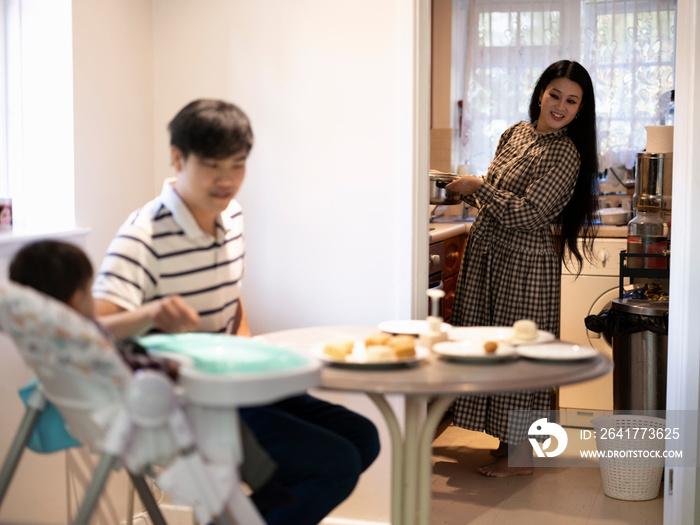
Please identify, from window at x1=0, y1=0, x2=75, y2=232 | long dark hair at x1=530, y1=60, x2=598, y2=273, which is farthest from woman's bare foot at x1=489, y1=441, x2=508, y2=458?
window at x1=0, y1=0, x2=75, y2=232

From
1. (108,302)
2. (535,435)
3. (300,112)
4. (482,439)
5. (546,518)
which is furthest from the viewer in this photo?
(482,439)

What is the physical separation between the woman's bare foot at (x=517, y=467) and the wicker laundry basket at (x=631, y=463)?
1.02ft

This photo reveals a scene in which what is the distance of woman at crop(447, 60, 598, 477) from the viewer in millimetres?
2887

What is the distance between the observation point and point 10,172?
2225 millimetres

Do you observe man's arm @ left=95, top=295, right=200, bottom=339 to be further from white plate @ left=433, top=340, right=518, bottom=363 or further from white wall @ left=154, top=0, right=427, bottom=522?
white wall @ left=154, top=0, right=427, bottom=522

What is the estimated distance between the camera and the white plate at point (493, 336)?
1761 mm

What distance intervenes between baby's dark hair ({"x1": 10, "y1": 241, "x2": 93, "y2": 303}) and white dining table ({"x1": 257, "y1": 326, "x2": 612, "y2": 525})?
436 mm

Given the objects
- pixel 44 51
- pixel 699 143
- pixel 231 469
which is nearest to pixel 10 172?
pixel 44 51

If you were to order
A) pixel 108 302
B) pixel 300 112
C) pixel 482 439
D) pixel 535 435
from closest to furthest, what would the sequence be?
pixel 108 302 < pixel 300 112 < pixel 535 435 < pixel 482 439

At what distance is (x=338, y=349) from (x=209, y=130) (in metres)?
0.50

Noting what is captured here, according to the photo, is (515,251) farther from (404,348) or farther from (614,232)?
(404,348)

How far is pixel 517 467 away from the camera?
313cm

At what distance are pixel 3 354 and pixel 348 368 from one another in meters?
0.92

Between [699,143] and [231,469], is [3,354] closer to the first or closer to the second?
[231,469]
